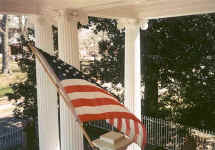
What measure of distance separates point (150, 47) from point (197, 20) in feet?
13.3

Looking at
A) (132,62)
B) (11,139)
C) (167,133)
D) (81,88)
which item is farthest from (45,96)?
(167,133)

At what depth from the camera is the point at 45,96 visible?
989 cm

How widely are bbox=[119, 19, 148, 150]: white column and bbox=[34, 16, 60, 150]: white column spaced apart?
11.6 ft

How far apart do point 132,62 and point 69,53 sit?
4.25 m

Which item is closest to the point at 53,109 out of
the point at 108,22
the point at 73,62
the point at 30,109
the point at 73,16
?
the point at 73,62

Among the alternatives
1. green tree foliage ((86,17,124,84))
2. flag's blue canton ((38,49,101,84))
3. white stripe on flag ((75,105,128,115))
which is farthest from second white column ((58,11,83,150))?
green tree foliage ((86,17,124,84))

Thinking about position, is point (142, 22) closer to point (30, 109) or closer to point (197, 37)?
Answer: point (197, 37)

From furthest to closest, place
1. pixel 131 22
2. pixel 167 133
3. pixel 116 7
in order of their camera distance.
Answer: pixel 167 133, pixel 131 22, pixel 116 7

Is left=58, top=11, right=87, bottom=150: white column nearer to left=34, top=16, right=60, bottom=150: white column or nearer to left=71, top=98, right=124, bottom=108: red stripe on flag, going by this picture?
left=34, top=16, right=60, bottom=150: white column

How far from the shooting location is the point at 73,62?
8.18 m

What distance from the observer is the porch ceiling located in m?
7.95

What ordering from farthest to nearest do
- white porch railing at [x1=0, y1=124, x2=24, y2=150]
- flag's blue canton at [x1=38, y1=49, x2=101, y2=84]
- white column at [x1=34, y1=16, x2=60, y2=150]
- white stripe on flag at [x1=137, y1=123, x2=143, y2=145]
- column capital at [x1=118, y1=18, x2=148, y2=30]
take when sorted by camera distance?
white porch railing at [x1=0, y1=124, x2=24, y2=150]
column capital at [x1=118, y1=18, x2=148, y2=30]
white column at [x1=34, y1=16, x2=60, y2=150]
white stripe on flag at [x1=137, y1=123, x2=143, y2=145]
flag's blue canton at [x1=38, y1=49, x2=101, y2=84]

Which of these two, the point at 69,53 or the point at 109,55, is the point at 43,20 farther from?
the point at 109,55

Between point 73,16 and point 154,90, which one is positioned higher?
point 73,16
